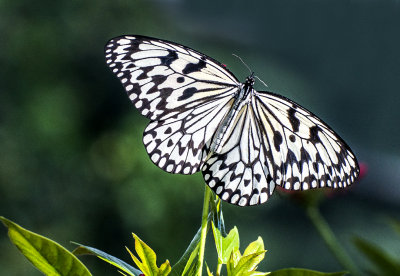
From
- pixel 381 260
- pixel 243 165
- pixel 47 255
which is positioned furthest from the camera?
pixel 381 260

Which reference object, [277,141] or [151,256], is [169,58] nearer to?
[277,141]

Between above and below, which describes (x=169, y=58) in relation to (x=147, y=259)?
above

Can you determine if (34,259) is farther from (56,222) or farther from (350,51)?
(350,51)

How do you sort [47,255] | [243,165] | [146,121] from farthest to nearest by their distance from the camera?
1. [146,121]
2. [243,165]
3. [47,255]

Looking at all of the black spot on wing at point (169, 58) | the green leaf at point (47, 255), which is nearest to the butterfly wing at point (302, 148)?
the black spot on wing at point (169, 58)

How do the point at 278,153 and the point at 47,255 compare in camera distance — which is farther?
the point at 278,153

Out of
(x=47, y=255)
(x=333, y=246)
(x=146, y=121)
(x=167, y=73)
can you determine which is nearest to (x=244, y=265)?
(x=47, y=255)

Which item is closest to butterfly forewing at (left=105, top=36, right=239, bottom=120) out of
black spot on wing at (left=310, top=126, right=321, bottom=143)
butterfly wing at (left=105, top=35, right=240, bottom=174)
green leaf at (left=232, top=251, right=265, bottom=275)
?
butterfly wing at (left=105, top=35, right=240, bottom=174)
